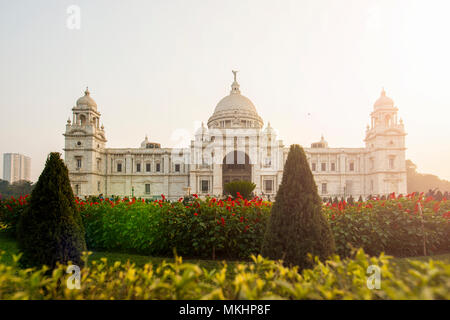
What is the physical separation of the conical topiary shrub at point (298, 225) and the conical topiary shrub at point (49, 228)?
10.4 feet

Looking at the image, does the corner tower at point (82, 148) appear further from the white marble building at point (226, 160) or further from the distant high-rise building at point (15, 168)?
the distant high-rise building at point (15, 168)

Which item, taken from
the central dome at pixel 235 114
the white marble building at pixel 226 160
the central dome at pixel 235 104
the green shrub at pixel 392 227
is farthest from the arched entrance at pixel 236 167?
the green shrub at pixel 392 227

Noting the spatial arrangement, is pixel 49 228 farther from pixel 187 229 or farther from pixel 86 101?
pixel 86 101

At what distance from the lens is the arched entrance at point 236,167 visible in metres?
38.2

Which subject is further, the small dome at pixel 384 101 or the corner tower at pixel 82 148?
the small dome at pixel 384 101

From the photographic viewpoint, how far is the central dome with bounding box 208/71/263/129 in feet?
154

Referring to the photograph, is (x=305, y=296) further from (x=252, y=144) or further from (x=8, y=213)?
(x=252, y=144)

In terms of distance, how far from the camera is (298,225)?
398 centimetres

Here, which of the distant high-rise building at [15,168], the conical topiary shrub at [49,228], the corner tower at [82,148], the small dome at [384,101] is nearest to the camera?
the conical topiary shrub at [49,228]

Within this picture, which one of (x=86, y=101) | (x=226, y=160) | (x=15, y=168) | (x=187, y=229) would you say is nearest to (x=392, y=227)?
(x=187, y=229)

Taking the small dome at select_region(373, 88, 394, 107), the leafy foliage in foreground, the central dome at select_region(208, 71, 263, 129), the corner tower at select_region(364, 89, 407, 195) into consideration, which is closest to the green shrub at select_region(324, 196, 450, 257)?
the leafy foliage in foreground

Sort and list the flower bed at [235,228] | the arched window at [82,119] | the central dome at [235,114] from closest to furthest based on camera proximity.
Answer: the flower bed at [235,228] → the arched window at [82,119] → the central dome at [235,114]
